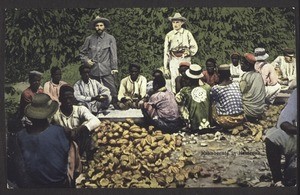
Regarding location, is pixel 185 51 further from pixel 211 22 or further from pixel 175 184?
pixel 175 184

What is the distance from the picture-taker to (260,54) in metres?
5.51

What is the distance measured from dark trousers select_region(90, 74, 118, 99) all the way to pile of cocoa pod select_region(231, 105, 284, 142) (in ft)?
4.06

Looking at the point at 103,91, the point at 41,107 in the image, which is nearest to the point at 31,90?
the point at 41,107

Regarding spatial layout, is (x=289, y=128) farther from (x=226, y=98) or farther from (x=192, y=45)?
(x=192, y=45)

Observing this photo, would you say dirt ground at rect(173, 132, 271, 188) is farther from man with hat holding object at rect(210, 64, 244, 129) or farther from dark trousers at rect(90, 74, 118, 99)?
dark trousers at rect(90, 74, 118, 99)

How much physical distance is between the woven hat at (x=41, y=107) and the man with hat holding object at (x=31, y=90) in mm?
36

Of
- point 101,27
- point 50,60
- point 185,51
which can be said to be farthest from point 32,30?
point 185,51

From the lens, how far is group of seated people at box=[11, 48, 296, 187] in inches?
214

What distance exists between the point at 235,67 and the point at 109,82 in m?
1.26

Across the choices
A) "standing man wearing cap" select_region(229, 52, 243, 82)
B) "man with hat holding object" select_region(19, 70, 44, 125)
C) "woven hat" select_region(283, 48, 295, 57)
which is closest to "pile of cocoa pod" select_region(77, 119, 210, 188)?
"man with hat holding object" select_region(19, 70, 44, 125)

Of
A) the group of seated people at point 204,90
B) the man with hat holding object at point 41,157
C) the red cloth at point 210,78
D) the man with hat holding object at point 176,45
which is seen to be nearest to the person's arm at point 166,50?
the man with hat holding object at point 176,45

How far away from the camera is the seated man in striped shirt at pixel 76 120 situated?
17.9ft

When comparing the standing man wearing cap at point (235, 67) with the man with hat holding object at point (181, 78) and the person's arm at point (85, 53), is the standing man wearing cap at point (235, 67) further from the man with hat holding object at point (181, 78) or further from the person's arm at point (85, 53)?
the person's arm at point (85, 53)

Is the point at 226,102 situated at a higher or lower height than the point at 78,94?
lower
